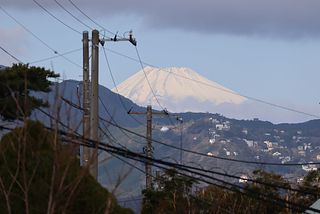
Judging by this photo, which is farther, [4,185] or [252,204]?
[252,204]

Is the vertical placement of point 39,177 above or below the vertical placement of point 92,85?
below

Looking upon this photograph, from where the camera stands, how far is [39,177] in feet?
46.2

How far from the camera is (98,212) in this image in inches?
564

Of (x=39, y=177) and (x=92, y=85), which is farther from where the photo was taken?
(x=92, y=85)

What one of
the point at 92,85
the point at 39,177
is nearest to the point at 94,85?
the point at 92,85

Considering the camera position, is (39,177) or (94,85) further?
(94,85)

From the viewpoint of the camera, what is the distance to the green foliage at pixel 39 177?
519 inches

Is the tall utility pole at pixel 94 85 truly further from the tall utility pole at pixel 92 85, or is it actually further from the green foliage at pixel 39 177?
the green foliage at pixel 39 177

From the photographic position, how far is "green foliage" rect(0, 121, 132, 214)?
13172mm

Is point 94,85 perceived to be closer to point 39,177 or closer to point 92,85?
point 92,85

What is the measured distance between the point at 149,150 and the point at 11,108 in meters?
14.7

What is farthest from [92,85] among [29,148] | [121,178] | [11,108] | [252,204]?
[252,204]

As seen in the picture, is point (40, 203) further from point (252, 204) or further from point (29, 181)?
point (252, 204)

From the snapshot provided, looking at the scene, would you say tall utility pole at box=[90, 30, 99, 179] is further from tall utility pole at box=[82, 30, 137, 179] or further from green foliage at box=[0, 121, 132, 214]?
green foliage at box=[0, 121, 132, 214]
